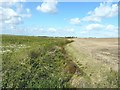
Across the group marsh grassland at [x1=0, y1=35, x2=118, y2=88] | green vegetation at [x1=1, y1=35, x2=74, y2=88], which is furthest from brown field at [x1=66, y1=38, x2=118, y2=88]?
green vegetation at [x1=1, y1=35, x2=74, y2=88]

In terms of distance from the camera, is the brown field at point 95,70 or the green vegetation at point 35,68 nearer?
the brown field at point 95,70

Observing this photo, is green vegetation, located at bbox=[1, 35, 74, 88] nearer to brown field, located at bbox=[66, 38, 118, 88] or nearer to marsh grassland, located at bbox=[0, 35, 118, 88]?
marsh grassland, located at bbox=[0, 35, 118, 88]

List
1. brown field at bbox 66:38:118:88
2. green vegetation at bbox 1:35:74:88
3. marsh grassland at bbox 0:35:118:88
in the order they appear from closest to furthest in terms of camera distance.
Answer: brown field at bbox 66:38:118:88
marsh grassland at bbox 0:35:118:88
green vegetation at bbox 1:35:74:88

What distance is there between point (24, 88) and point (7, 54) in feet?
28.7

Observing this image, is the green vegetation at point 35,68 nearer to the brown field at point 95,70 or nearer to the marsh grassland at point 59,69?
the marsh grassland at point 59,69

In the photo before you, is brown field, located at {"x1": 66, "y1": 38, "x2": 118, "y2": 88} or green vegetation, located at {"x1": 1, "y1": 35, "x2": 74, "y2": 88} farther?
green vegetation, located at {"x1": 1, "y1": 35, "x2": 74, "y2": 88}

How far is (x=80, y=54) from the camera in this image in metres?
28.7

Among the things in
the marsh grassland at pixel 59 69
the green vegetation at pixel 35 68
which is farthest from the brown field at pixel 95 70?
the green vegetation at pixel 35 68

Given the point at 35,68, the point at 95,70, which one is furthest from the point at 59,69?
the point at 95,70

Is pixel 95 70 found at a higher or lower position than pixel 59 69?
higher

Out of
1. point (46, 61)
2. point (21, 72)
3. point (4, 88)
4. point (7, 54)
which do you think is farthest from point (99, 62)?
point (7, 54)

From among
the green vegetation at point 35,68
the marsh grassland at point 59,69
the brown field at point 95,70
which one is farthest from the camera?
the green vegetation at point 35,68

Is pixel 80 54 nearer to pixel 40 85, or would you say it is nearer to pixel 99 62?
pixel 99 62

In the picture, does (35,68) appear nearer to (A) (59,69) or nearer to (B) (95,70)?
(A) (59,69)
